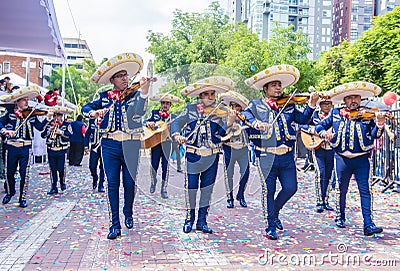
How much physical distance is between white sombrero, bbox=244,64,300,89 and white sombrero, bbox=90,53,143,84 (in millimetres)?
1440

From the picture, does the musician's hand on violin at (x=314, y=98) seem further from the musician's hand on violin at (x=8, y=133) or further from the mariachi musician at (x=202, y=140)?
the musician's hand on violin at (x=8, y=133)

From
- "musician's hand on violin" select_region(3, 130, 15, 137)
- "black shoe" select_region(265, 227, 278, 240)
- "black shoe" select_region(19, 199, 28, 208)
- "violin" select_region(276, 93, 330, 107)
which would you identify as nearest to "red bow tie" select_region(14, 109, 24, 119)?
"musician's hand on violin" select_region(3, 130, 15, 137)

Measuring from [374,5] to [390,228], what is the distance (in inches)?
4027

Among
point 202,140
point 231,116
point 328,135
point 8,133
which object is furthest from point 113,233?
point 328,135

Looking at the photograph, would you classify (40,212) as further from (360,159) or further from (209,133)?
(360,159)

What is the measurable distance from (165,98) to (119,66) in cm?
80

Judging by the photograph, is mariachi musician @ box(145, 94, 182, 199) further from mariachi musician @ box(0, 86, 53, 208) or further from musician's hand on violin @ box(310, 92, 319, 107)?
mariachi musician @ box(0, 86, 53, 208)

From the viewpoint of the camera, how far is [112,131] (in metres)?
6.02

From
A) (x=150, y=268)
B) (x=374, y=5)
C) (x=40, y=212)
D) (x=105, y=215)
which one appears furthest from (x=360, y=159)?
(x=374, y=5)

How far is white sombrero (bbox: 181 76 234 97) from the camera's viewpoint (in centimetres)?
591

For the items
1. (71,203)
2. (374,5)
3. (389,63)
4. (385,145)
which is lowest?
(71,203)

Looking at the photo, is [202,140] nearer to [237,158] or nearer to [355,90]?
[355,90]

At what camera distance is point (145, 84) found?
575 centimetres

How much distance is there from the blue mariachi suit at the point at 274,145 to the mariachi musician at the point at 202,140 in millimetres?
409
